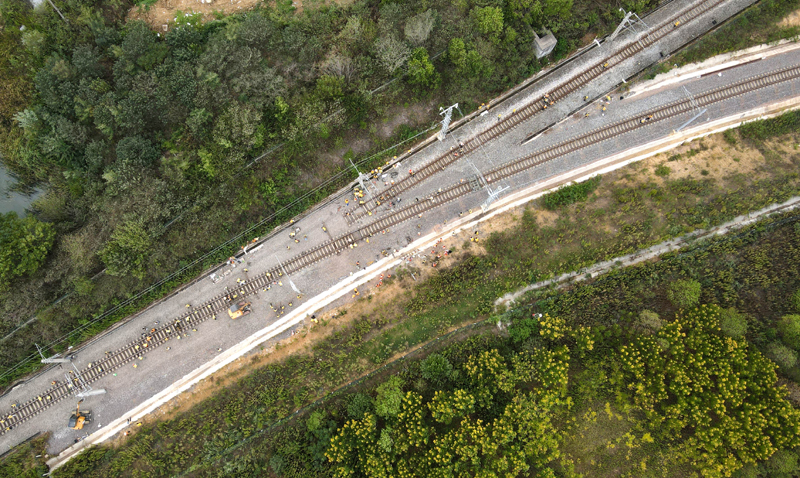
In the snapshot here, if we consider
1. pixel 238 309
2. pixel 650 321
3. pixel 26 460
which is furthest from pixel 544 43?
pixel 26 460

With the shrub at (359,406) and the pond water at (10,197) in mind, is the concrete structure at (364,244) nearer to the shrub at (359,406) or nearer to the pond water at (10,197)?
the shrub at (359,406)

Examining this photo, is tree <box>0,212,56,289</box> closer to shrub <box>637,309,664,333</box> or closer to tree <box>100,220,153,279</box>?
tree <box>100,220,153,279</box>

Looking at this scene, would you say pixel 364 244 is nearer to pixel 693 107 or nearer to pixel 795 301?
pixel 693 107

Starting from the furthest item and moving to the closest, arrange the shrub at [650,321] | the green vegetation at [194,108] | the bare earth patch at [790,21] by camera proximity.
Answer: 1. the bare earth patch at [790,21]
2. the green vegetation at [194,108]
3. the shrub at [650,321]

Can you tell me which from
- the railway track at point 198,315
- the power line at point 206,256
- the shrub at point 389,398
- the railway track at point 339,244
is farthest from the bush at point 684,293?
the power line at point 206,256

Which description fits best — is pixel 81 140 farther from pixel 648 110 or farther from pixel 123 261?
pixel 648 110

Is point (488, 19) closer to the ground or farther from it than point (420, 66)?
farther from it
